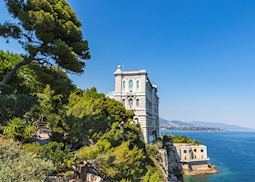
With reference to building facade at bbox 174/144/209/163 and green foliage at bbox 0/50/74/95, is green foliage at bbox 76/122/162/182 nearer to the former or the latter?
green foliage at bbox 0/50/74/95

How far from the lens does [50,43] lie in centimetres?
1181

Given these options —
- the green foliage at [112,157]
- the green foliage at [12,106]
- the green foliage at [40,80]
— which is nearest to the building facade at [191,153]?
the green foliage at [112,157]

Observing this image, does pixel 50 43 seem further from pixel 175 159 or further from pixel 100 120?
pixel 175 159

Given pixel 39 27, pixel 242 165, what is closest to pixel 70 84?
pixel 39 27

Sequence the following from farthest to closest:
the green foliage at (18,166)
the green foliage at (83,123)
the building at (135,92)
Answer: the building at (135,92) < the green foliage at (83,123) < the green foliage at (18,166)

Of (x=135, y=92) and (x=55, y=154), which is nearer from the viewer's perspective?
(x=55, y=154)

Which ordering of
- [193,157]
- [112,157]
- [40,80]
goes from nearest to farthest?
[40,80] < [112,157] < [193,157]

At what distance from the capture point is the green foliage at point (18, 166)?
693 cm

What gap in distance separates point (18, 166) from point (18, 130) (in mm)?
3143

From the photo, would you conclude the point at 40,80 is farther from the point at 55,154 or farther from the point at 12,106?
the point at 55,154

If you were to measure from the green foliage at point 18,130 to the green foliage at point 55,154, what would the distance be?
0.55 meters

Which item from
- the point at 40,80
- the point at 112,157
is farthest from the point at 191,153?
the point at 40,80

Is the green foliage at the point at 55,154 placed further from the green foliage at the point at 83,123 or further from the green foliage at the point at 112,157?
the green foliage at the point at 83,123

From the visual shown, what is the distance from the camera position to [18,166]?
7406 mm
